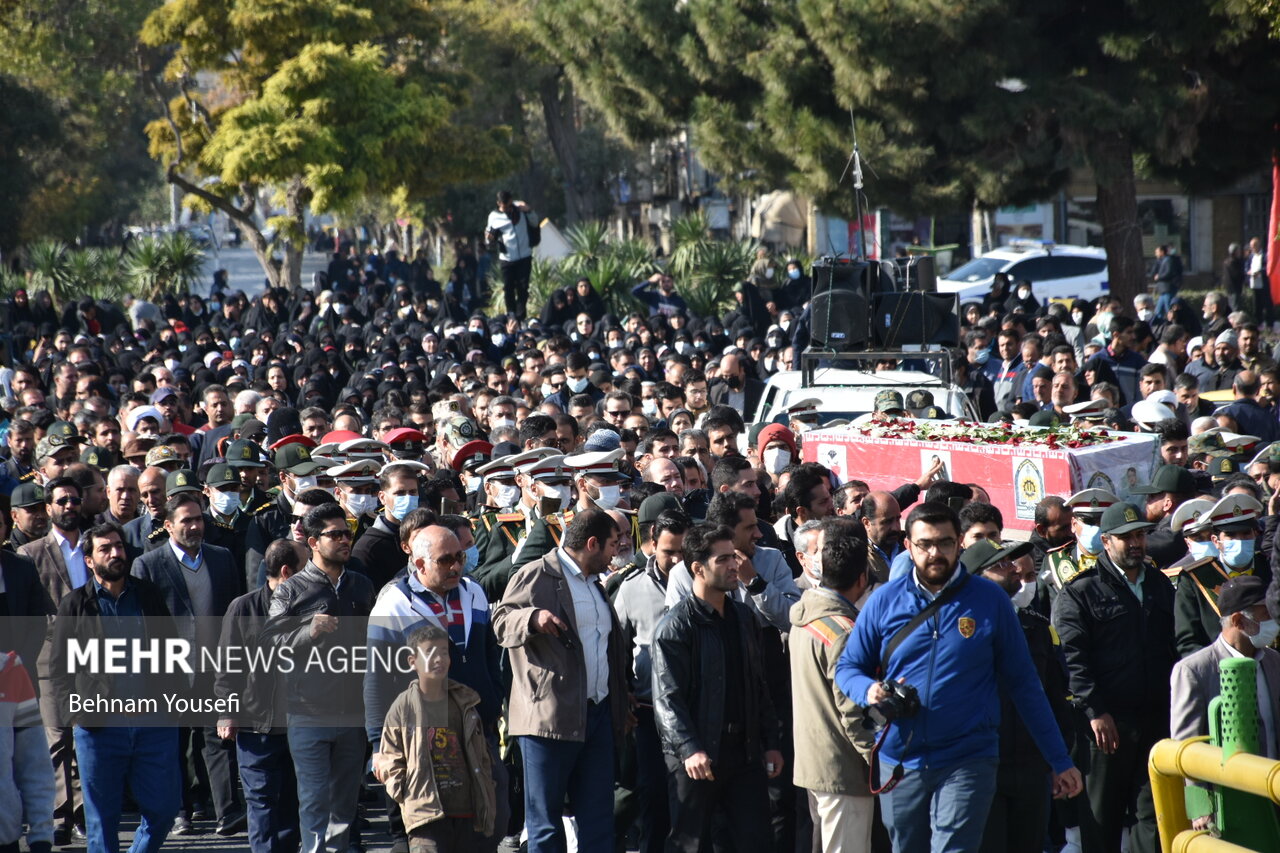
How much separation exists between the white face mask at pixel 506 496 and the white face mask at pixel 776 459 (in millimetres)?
2271

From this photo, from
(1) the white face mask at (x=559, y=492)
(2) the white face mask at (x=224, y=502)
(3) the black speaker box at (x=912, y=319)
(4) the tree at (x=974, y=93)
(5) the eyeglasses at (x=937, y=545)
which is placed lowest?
(2) the white face mask at (x=224, y=502)

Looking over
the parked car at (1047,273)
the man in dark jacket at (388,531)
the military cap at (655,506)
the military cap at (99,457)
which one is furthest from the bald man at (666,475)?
the parked car at (1047,273)

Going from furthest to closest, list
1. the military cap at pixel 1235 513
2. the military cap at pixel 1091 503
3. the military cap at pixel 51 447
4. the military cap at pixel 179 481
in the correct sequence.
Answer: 1. the military cap at pixel 51 447
2. the military cap at pixel 179 481
3. the military cap at pixel 1091 503
4. the military cap at pixel 1235 513

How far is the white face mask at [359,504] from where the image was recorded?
10.2 m

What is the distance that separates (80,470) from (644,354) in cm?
923

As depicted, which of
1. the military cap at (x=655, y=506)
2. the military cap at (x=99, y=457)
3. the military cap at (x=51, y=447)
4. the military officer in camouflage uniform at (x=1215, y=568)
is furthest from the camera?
the military cap at (x=99, y=457)

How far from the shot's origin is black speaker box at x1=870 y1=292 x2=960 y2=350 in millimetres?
15836

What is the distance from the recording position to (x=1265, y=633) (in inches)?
285

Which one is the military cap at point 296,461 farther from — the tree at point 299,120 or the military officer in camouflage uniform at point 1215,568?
the tree at point 299,120

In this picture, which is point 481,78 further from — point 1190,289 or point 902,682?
point 902,682

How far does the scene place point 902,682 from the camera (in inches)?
247

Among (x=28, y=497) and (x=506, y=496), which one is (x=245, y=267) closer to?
(x=28, y=497)

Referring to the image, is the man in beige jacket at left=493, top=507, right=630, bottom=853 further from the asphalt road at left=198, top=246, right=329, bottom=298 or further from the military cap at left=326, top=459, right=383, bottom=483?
the asphalt road at left=198, top=246, right=329, bottom=298

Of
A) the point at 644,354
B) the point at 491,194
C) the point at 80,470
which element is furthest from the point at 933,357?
the point at 491,194
